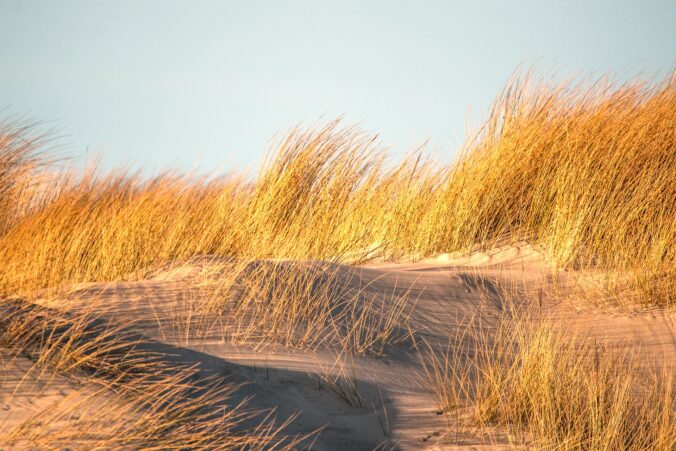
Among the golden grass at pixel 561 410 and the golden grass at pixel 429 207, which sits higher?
the golden grass at pixel 429 207

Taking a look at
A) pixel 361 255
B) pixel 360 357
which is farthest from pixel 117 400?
pixel 361 255

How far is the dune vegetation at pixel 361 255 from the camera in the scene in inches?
89.7

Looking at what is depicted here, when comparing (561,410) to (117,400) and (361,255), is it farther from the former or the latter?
(361,255)

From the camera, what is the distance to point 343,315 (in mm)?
3436

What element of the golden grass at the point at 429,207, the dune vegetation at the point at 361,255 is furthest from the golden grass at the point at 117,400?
the golden grass at the point at 429,207

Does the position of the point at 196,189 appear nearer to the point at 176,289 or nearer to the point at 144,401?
the point at 176,289

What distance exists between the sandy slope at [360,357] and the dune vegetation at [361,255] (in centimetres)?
7

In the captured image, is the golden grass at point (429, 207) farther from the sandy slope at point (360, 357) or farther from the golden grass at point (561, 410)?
the golden grass at point (561, 410)

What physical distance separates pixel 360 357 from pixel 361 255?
6.64 feet

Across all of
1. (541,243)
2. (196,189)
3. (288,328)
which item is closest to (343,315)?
(288,328)

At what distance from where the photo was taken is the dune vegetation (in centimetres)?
228

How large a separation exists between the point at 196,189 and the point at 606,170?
3.23 metres

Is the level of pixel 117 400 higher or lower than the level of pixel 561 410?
higher

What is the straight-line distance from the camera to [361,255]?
5074mm
